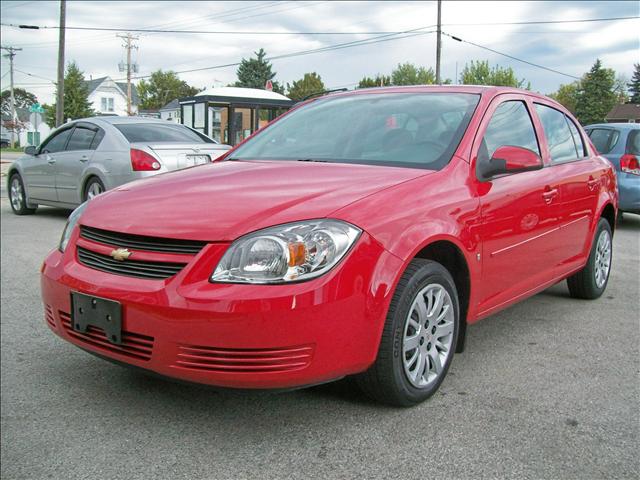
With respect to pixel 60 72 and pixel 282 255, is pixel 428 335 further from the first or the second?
pixel 60 72

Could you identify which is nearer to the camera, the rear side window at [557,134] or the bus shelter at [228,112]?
the rear side window at [557,134]

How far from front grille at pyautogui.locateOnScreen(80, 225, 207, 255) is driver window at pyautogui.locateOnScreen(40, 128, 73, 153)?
7.07 metres

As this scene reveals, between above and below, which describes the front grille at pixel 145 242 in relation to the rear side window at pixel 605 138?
below

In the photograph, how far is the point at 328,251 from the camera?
8.23 ft

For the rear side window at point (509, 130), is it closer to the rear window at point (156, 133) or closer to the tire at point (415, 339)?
the tire at point (415, 339)

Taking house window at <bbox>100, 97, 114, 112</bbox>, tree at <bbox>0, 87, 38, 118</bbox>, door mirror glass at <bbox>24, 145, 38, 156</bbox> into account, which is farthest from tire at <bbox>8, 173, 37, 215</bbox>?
tree at <bbox>0, 87, 38, 118</bbox>

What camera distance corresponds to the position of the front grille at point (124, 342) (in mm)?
2582

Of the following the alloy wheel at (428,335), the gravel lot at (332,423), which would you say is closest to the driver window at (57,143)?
the gravel lot at (332,423)

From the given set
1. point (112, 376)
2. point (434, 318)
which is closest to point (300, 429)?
point (434, 318)

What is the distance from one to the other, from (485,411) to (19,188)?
9.47 m

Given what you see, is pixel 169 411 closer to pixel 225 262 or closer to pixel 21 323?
pixel 225 262

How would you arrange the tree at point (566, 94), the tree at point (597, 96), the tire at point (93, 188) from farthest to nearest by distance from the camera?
the tree at point (566, 94) < the tree at point (597, 96) < the tire at point (93, 188)

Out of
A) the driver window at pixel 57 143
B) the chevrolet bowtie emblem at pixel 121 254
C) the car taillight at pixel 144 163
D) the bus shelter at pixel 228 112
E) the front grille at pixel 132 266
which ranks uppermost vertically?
the bus shelter at pixel 228 112

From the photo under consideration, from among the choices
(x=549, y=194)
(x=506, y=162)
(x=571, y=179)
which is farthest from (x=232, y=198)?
(x=571, y=179)
